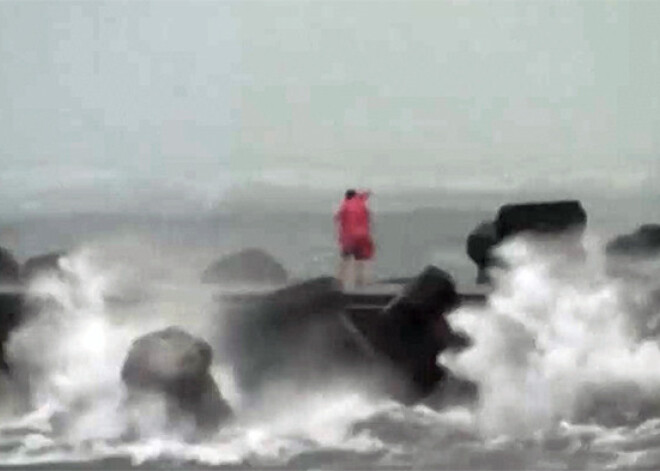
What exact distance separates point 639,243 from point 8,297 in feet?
3.85

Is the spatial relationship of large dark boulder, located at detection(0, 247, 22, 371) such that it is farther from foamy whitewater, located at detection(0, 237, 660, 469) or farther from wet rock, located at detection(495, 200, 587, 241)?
wet rock, located at detection(495, 200, 587, 241)

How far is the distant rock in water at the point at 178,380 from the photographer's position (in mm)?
3016

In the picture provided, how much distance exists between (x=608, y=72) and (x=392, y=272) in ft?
1.81

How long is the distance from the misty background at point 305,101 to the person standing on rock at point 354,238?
0.03m

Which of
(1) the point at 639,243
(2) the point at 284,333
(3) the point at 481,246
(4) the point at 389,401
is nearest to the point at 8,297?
(2) the point at 284,333

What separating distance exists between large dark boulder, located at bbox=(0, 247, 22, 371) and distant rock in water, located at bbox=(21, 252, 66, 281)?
0.05 feet

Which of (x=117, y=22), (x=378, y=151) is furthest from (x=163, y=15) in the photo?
(x=378, y=151)

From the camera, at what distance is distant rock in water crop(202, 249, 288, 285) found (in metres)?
3.05

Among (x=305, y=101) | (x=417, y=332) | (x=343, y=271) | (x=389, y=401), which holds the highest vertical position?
(x=305, y=101)

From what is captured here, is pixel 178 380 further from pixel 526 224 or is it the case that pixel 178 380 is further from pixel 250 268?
pixel 526 224

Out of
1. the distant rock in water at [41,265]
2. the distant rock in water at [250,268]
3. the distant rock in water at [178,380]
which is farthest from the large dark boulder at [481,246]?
the distant rock in water at [41,265]

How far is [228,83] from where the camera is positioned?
308 centimetres

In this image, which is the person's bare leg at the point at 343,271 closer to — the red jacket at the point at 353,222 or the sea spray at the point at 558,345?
the red jacket at the point at 353,222

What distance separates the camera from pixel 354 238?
3.04 m
